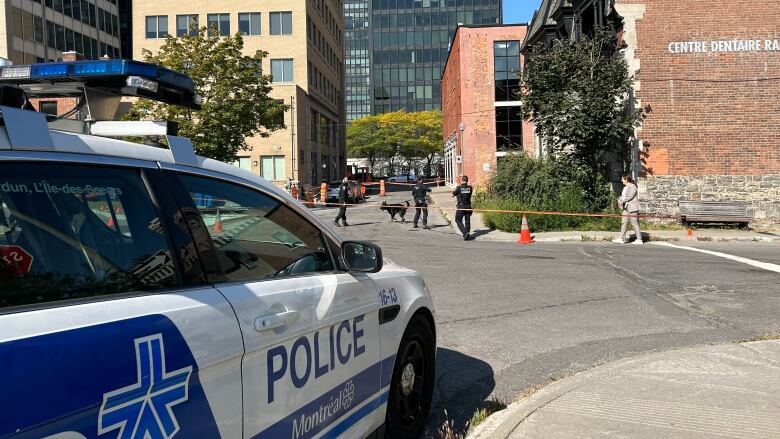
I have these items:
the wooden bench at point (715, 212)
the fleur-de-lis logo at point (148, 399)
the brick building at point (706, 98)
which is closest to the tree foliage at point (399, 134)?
the brick building at point (706, 98)

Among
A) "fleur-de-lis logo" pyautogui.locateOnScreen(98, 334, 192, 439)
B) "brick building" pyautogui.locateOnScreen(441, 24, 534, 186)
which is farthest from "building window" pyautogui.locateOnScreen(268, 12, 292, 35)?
"fleur-de-lis logo" pyautogui.locateOnScreen(98, 334, 192, 439)

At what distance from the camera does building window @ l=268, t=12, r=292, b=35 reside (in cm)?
4597

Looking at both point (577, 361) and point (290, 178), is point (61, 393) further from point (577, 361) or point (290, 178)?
point (290, 178)

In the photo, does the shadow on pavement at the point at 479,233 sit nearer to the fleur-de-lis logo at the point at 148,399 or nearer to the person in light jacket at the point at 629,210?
the person in light jacket at the point at 629,210

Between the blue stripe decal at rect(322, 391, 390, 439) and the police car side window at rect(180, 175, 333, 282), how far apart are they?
2.41 ft

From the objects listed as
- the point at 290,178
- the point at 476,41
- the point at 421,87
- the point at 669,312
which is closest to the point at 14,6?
the point at 290,178

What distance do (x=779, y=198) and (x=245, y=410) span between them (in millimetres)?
20471

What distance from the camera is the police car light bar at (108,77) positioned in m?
2.48

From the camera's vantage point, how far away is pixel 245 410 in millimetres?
2139

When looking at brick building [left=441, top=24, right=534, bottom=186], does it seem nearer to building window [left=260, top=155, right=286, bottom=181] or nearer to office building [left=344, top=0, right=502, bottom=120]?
building window [left=260, top=155, right=286, bottom=181]

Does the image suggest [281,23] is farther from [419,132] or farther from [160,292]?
[160,292]

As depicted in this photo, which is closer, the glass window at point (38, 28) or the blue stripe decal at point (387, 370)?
the blue stripe decal at point (387, 370)

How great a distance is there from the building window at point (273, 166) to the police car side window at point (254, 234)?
138 feet

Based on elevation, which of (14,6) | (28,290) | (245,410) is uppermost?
(14,6)
